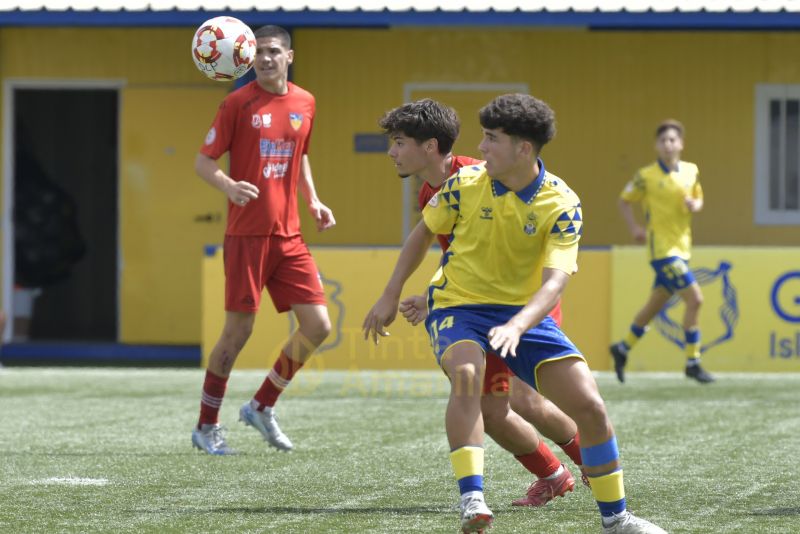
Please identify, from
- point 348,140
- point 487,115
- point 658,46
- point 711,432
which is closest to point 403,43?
point 348,140

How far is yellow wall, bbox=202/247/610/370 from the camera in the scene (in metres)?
14.4

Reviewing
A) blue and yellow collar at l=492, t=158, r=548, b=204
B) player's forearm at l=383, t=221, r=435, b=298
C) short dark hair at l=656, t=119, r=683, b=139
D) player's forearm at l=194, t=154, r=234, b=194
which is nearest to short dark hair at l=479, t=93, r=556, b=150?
blue and yellow collar at l=492, t=158, r=548, b=204

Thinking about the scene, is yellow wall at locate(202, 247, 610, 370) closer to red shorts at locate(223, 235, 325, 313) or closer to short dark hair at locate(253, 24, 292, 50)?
red shorts at locate(223, 235, 325, 313)

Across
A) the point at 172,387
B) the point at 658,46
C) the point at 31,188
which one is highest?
the point at 658,46

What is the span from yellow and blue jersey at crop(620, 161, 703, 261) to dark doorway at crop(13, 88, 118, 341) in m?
6.54

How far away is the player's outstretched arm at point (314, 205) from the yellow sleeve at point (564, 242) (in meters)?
2.69

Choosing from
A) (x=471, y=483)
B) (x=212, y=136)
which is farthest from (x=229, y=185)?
(x=471, y=483)

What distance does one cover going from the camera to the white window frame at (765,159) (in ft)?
55.0

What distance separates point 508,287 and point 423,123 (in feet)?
3.15

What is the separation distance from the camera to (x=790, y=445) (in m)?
8.91

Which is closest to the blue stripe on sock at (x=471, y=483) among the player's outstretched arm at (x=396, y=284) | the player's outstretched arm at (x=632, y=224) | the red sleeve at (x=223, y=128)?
the player's outstretched arm at (x=396, y=284)

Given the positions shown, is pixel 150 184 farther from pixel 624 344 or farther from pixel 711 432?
pixel 711 432

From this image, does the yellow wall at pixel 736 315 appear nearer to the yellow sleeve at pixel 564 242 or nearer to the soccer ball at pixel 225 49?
the soccer ball at pixel 225 49

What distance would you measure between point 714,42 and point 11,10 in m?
7.29
